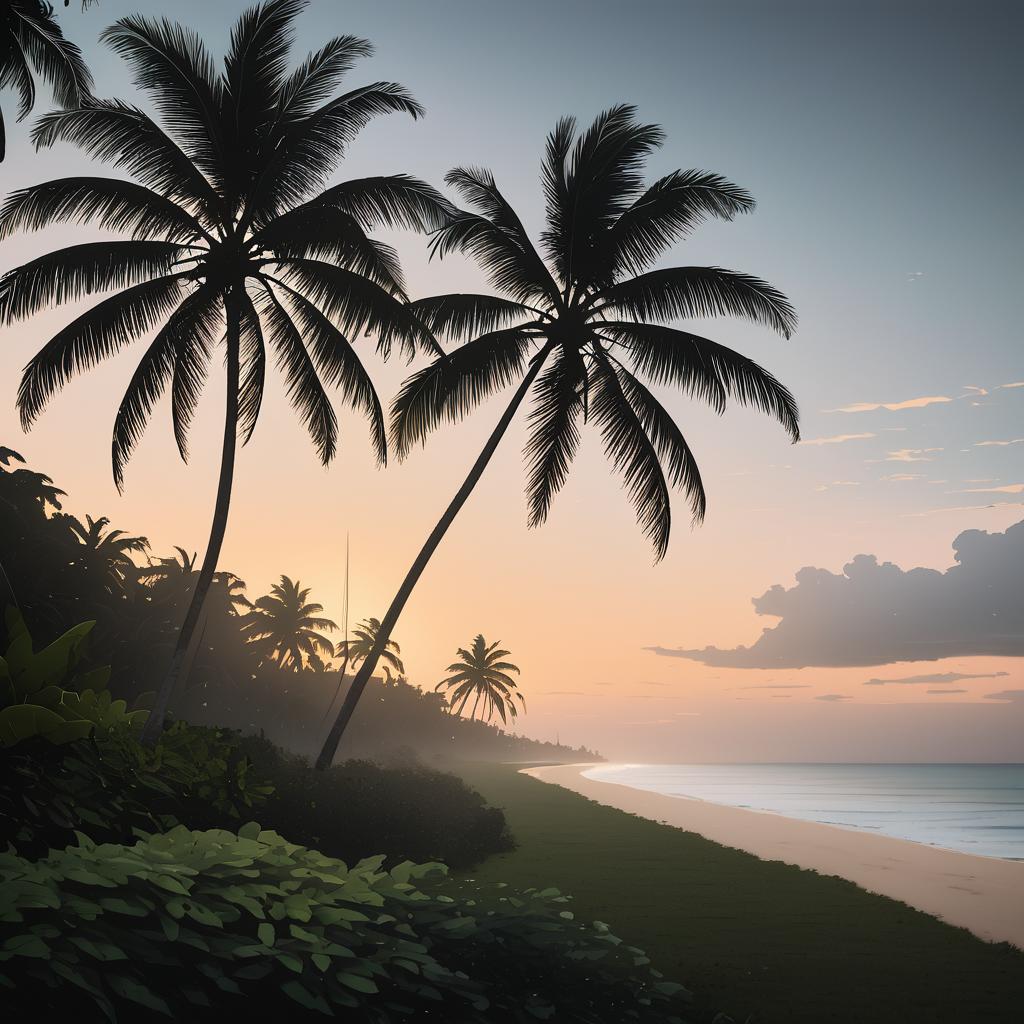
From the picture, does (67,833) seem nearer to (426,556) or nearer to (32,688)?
(32,688)

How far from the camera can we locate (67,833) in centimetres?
401

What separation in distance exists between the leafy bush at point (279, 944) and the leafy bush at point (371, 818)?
8.21 meters

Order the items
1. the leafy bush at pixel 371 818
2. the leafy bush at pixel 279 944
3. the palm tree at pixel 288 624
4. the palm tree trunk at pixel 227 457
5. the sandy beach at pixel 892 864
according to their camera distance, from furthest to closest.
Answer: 1. the palm tree at pixel 288 624
2. the palm tree trunk at pixel 227 457
3. the sandy beach at pixel 892 864
4. the leafy bush at pixel 371 818
5. the leafy bush at pixel 279 944

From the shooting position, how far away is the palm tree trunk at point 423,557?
57.3ft

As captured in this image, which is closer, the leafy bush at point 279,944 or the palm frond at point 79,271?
the leafy bush at point 279,944

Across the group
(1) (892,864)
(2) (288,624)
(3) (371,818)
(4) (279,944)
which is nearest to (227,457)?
(3) (371,818)

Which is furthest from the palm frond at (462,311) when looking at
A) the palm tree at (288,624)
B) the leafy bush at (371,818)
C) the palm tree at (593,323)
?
the palm tree at (288,624)

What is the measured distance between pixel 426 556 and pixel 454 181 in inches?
320

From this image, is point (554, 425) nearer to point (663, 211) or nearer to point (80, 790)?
point (663, 211)

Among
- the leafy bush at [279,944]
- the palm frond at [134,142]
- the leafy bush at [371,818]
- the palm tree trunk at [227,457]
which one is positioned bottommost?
the leafy bush at [371,818]

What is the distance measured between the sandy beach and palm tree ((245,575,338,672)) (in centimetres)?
3511

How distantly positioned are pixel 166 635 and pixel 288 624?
85.2ft

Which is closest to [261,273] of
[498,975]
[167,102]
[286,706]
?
[167,102]

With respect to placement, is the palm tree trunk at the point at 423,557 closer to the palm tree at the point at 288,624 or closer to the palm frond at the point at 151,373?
the palm frond at the point at 151,373
